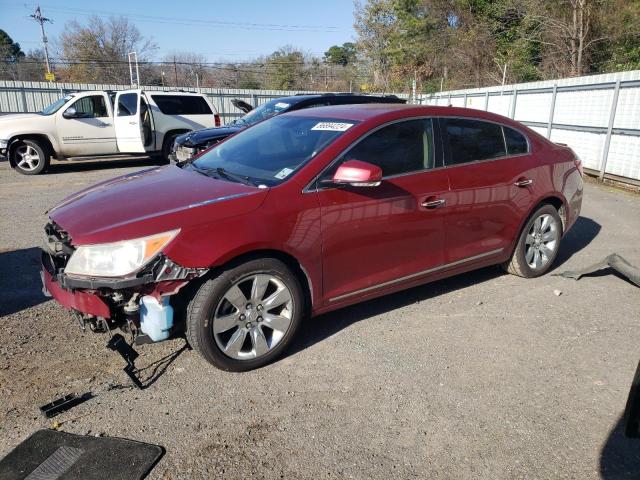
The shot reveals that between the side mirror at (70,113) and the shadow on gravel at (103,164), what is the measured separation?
142cm

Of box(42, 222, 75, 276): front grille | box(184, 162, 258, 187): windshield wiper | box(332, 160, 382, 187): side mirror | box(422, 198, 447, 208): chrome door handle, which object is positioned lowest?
box(42, 222, 75, 276): front grille

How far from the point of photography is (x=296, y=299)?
3385 millimetres

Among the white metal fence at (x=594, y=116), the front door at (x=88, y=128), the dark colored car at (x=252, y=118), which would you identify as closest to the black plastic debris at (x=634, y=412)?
the dark colored car at (x=252, y=118)

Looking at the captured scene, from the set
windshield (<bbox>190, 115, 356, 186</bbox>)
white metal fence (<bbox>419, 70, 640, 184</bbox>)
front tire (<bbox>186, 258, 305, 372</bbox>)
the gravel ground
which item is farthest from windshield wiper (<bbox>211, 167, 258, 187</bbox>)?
white metal fence (<bbox>419, 70, 640, 184</bbox>)

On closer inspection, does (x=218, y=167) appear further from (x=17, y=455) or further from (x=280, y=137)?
(x=17, y=455)

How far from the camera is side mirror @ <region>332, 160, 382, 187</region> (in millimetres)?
3291

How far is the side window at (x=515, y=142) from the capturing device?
4711mm

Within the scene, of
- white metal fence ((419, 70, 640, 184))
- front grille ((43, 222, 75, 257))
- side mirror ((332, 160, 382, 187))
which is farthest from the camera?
white metal fence ((419, 70, 640, 184))

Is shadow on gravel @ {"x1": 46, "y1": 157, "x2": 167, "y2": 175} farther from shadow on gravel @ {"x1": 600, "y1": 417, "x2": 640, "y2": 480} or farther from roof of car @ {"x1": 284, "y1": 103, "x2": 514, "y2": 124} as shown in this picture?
shadow on gravel @ {"x1": 600, "y1": 417, "x2": 640, "y2": 480}

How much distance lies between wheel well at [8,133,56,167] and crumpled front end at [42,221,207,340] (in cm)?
1030

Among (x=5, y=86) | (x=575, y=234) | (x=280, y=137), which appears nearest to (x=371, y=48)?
(x=5, y=86)

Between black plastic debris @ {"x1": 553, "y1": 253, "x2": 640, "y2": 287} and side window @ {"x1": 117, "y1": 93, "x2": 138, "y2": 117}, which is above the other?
side window @ {"x1": 117, "y1": 93, "x2": 138, "y2": 117}

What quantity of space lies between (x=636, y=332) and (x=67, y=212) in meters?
4.40

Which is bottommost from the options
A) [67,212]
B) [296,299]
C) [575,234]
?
[575,234]
